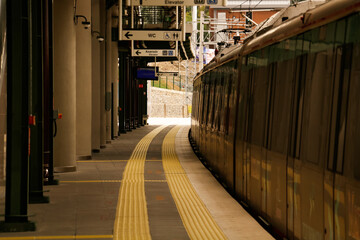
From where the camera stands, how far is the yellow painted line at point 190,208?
25.5 feet

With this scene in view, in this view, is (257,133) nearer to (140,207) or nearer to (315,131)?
(140,207)

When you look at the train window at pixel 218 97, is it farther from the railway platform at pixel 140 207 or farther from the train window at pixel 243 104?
the train window at pixel 243 104

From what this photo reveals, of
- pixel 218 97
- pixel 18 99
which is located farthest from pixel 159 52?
pixel 18 99

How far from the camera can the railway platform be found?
7.78 m

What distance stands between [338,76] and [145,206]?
495 centimetres

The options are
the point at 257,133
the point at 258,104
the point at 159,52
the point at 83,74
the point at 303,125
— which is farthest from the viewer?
the point at 159,52

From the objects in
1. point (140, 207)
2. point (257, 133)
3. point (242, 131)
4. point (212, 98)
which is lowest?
point (140, 207)

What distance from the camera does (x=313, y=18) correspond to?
6.17m

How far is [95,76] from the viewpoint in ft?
65.1

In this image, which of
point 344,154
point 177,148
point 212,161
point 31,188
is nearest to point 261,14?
point 177,148

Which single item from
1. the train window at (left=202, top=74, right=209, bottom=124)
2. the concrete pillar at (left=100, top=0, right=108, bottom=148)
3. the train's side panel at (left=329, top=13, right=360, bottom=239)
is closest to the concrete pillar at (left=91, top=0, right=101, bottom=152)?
the concrete pillar at (left=100, top=0, right=108, bottom=148)

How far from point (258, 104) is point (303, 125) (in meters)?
2.35

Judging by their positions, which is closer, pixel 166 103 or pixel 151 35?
pixel 151 35

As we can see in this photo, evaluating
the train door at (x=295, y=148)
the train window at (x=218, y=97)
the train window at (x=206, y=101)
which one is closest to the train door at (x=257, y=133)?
the train door at (x=295, y=148)
